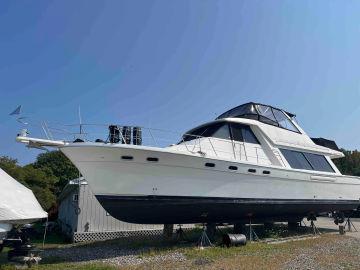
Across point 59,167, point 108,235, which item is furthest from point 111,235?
point 59,167

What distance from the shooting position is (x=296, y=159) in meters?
14.5

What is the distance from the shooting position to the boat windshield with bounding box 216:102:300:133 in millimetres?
14563

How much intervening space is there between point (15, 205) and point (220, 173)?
6.08 metres

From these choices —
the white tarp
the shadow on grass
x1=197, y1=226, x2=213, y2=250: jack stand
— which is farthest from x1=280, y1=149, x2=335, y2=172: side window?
the white tarp

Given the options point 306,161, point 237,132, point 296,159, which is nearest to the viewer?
point 237,132

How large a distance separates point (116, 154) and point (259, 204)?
566 cm

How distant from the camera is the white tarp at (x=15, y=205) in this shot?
719cm

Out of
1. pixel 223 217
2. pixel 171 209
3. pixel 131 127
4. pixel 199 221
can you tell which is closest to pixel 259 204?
pixel 223 217

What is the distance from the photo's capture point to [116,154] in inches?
381

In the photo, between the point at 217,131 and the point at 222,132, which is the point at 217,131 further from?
the point at 222,132

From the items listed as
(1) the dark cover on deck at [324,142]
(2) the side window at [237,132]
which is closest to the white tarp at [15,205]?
(2) the side window at [237,132]

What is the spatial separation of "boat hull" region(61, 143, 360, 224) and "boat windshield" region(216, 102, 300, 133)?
8.71ft

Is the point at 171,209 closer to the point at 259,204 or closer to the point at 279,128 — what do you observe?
the point at 259,204

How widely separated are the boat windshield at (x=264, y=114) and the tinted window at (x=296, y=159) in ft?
4.59
